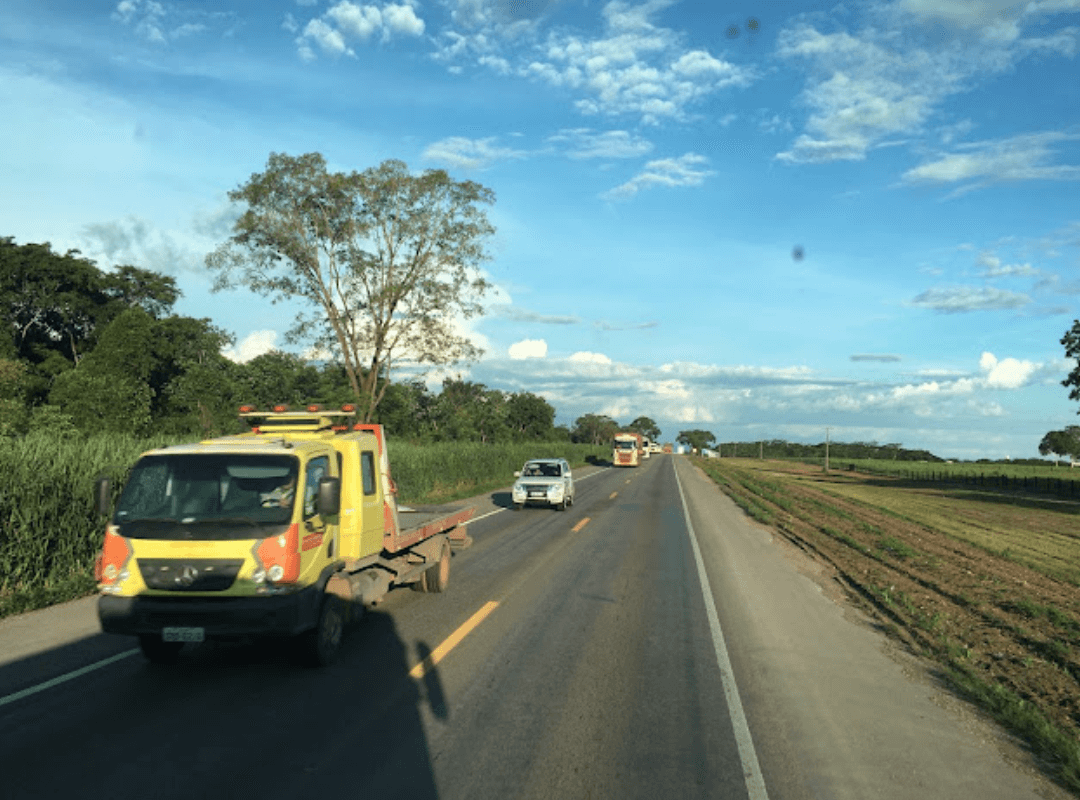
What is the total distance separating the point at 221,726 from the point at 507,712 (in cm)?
231

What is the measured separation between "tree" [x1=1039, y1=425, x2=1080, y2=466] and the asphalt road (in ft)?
533

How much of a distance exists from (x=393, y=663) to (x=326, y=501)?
1.89 m

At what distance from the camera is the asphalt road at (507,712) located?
5332 millimetres

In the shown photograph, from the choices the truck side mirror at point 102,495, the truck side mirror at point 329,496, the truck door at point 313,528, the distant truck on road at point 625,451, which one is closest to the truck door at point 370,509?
the truck door at point 313,528

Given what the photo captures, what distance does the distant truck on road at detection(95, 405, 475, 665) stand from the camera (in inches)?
277

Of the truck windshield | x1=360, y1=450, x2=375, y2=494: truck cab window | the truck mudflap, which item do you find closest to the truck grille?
the truck mudflap

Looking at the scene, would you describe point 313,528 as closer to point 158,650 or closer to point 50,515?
point 158,650

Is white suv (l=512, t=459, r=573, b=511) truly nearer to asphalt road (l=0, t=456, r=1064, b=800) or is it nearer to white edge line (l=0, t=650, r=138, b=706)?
asphalt road (l=0, t=456, r=1064, b=800)

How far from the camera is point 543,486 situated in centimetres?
2639

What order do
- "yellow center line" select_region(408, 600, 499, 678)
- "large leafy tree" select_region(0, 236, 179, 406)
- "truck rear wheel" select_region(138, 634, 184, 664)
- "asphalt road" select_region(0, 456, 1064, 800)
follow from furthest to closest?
"large leafy tree" select_region(0, 236, 179, 406) < "truck rear wheel" select_region(138, 634, 184, 664) < "yellow center line" select_region(408, 600, 499, 678) < "asphalt road" select_region(0, 456, 1064, 800)

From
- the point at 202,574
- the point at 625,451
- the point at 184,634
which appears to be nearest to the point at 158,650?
the point at 184,634

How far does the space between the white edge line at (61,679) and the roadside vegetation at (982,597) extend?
8467 mm

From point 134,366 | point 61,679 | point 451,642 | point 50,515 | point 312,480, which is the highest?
point 134,366

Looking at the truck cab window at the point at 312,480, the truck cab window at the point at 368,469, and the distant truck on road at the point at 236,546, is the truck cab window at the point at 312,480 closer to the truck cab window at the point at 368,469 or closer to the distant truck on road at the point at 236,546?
the distant truck on road at the point at 236,546
